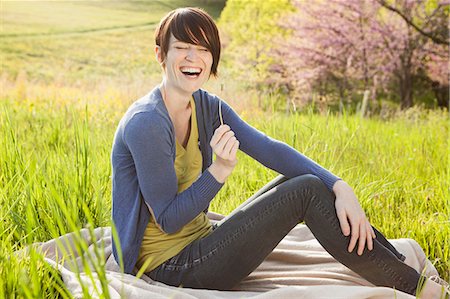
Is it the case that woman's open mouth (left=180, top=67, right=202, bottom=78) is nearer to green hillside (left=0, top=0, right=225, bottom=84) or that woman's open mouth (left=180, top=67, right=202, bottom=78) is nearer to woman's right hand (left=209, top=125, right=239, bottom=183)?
woman's right hand (left=209, top=125, right=239, bottom=183)

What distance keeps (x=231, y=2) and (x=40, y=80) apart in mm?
3273

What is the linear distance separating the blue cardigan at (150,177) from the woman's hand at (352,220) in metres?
0.07

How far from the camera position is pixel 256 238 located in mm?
1720

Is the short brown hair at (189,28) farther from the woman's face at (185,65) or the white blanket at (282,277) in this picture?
the white blanket at (282,277)

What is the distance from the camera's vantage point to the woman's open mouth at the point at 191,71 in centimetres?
177

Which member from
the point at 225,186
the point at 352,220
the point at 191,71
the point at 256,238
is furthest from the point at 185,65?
the point at 225,186

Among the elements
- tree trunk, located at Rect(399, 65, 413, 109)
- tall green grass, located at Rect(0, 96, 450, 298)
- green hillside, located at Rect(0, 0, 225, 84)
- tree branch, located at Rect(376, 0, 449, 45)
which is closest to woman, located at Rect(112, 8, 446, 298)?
tall green grass, located at Rect(0, 96, 450, 298)

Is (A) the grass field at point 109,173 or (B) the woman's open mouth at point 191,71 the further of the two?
(A) the grass field at point 109,173

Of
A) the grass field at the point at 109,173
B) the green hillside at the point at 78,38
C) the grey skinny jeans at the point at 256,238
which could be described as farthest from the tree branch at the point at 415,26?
the grey skinny jeans at the point at 256,238

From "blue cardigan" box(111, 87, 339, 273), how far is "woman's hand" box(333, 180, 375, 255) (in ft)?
0.24

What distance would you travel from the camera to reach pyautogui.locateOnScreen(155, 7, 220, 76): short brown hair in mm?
1748

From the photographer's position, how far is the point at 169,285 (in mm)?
1767

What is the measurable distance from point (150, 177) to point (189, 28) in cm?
42

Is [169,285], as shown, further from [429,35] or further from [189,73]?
[429,35]
